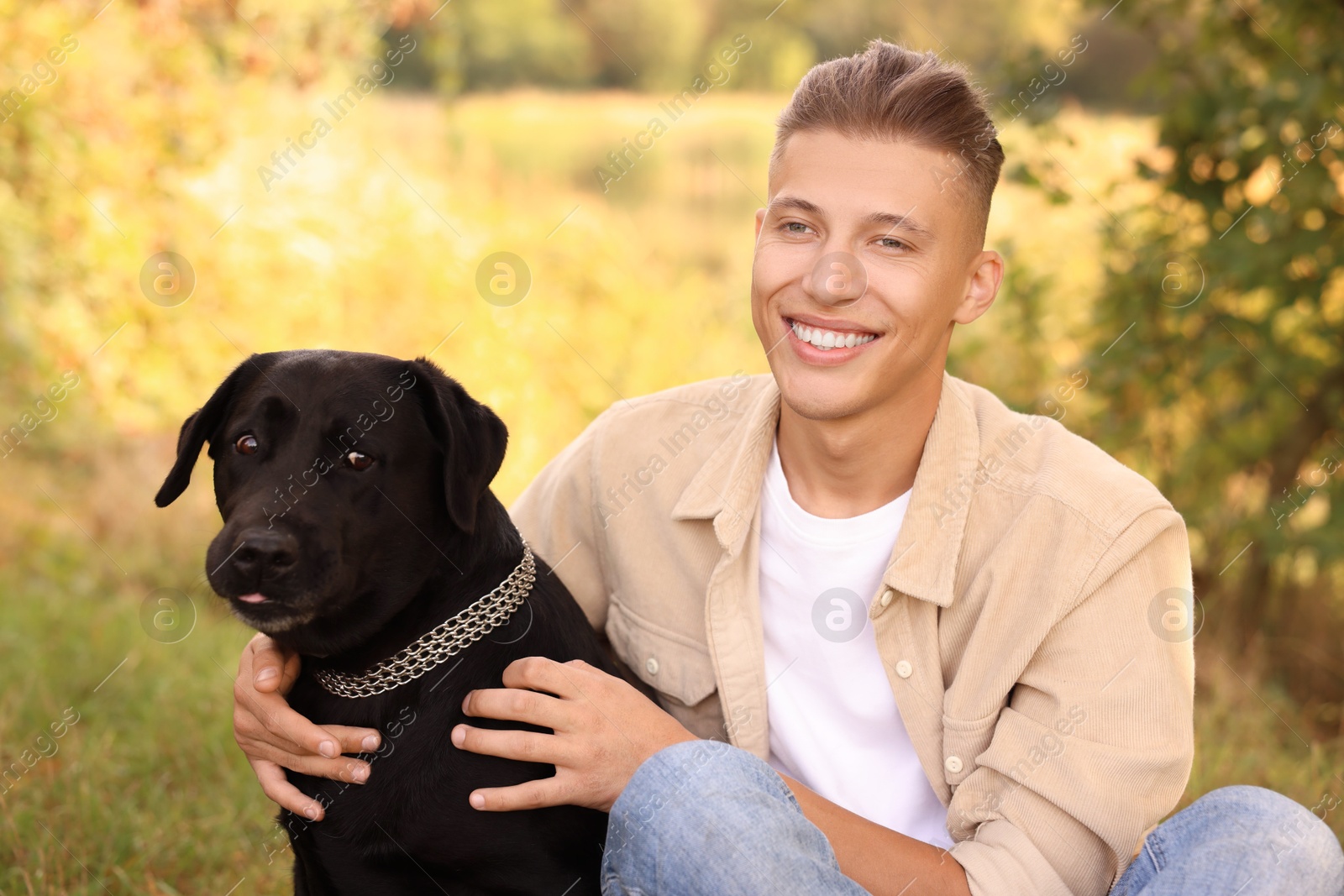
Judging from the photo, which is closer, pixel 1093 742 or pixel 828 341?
pixel 1093 742

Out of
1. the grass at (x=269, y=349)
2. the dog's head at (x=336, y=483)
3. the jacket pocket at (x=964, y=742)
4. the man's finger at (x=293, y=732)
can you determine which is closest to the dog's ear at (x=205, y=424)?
the dog's head at (x=336, y=483)

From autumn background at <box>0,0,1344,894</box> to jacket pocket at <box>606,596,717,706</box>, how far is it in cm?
97

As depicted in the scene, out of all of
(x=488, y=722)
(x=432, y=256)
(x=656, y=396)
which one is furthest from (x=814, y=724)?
(x=432, y=256)

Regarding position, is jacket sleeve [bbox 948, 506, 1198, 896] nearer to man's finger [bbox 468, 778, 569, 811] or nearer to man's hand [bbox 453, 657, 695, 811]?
man's hand [bbox 453, 657, 695, 811]

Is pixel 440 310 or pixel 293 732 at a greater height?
pixel 440 310

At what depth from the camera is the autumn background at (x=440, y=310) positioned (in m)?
3.20

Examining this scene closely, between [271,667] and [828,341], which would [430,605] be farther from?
[828,341]

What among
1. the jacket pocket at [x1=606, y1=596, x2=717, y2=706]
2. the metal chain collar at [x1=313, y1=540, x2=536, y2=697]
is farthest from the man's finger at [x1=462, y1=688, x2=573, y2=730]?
the jacket pocket at [x1=606, y1=596, x2=717, y2=706]

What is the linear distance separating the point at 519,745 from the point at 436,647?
224 mm

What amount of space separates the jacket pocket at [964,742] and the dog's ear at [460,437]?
2.88ft

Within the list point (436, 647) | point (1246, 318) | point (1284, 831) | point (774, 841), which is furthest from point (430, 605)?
point (1246, 318)

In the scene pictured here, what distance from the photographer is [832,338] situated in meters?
1.99

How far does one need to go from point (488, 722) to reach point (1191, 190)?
10.9 ft

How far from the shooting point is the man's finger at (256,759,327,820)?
1762 mm
